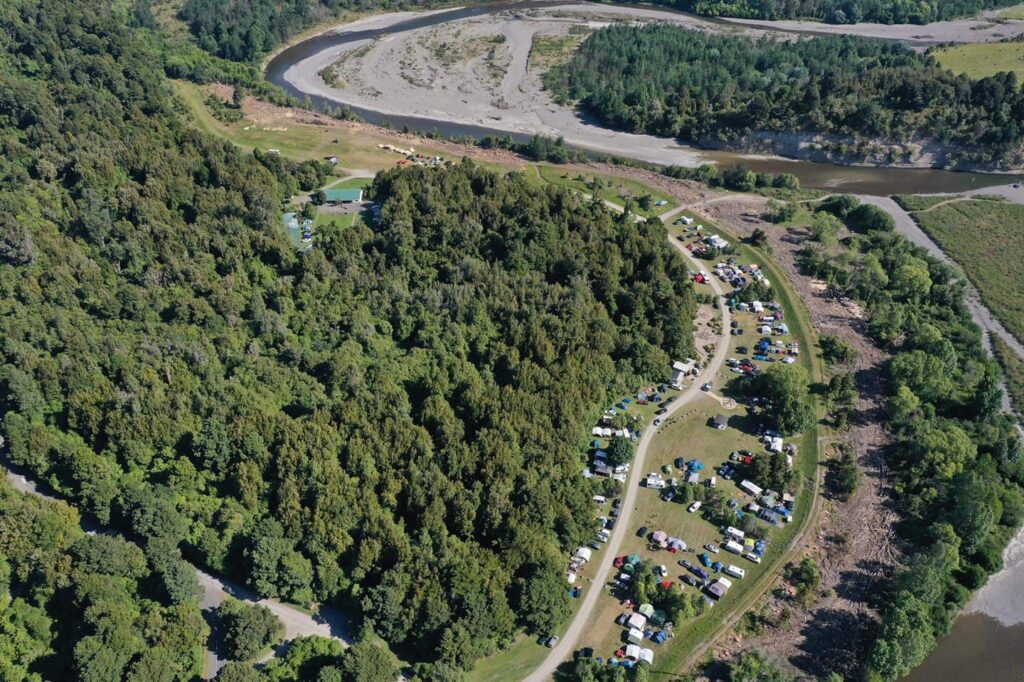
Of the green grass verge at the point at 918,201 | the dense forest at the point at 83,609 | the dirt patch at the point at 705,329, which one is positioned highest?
the green grass verge at the point at 918,201

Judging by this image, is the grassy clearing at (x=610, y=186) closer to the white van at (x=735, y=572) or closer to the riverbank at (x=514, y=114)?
the riverbank at (x=514, y=114)

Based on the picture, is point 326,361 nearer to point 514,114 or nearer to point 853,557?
point 853,557

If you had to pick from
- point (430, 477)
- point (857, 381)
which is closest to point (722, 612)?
point (430, 477)

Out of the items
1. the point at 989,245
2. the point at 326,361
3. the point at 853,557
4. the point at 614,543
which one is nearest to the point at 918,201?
the point at 989,245

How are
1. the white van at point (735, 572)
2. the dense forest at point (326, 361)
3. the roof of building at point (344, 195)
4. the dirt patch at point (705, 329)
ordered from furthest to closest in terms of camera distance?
the roof of building at point (344, 195), the dirt patch at point (705, 329), the white van at point (735, 572), the dense forest at point (326, 361)

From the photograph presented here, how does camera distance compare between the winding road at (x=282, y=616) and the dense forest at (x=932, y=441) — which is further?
the dense forest at (x=932, y=441)

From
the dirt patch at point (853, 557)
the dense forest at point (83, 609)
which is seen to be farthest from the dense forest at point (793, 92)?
the dense forest at point (83, 609)

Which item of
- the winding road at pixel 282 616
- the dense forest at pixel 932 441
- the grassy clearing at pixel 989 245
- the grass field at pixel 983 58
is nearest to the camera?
the winding road at pixel 282 616
